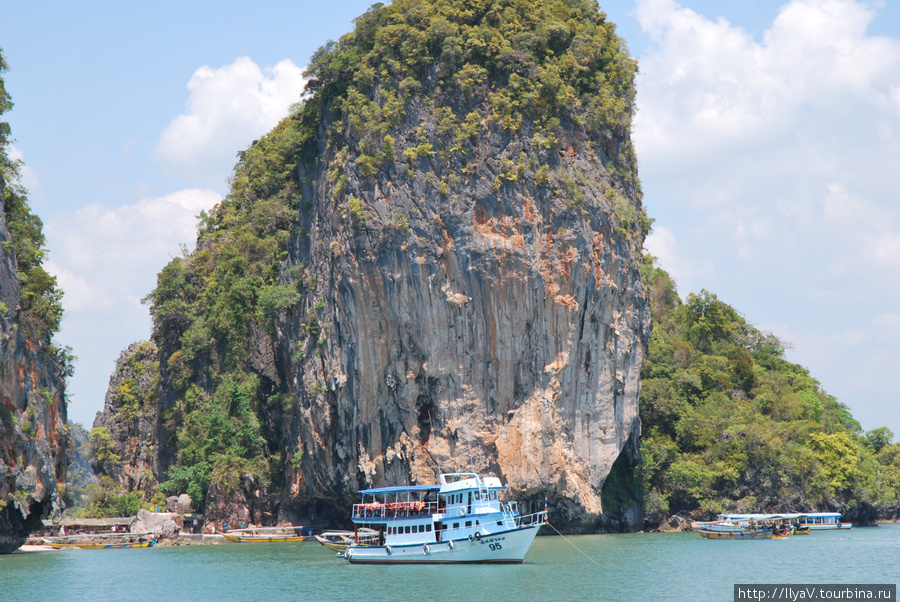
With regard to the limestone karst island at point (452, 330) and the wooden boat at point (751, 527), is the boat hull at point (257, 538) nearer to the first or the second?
the limestone karst island at point (452, 330)

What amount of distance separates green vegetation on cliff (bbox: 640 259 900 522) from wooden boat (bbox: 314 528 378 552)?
58.7 feet

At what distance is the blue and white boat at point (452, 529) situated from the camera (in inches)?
1363

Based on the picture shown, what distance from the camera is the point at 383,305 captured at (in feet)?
149

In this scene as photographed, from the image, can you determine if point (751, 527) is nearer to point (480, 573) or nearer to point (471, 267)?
point (471, 267)

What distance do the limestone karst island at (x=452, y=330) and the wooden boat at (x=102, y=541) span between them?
851 millimetres

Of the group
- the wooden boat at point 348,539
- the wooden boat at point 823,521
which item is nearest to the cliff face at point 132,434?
the wooden boat at point 348,539

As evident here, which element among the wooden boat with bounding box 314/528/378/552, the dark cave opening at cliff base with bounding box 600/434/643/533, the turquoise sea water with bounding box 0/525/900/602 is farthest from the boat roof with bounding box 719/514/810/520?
the wooden boat with bounding box 314/528/378/552

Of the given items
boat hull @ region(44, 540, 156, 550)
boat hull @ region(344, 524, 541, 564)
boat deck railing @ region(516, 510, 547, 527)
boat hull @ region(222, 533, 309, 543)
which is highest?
boat deck railing @ region(516, 510, 547, 527)

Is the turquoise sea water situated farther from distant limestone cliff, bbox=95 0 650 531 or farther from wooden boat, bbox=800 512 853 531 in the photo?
wooden boat, bbox=800 512 853 531

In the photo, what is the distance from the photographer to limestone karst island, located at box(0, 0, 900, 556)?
4469 centimetres

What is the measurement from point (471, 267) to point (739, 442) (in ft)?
62.3

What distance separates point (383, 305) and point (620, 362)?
12.4 metres

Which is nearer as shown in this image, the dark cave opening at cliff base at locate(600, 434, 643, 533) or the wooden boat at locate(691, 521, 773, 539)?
the wooden boat at locate(691, 521, 773, 539)

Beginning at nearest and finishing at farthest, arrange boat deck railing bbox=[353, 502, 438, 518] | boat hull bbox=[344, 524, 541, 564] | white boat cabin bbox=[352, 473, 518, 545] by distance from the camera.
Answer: boat hull bbox=[344, 524, 541, 564] → white boat cabin bbox=[352, 473, 518, 545] → boat deck railing bbox=[353, 502, 438, 518]
